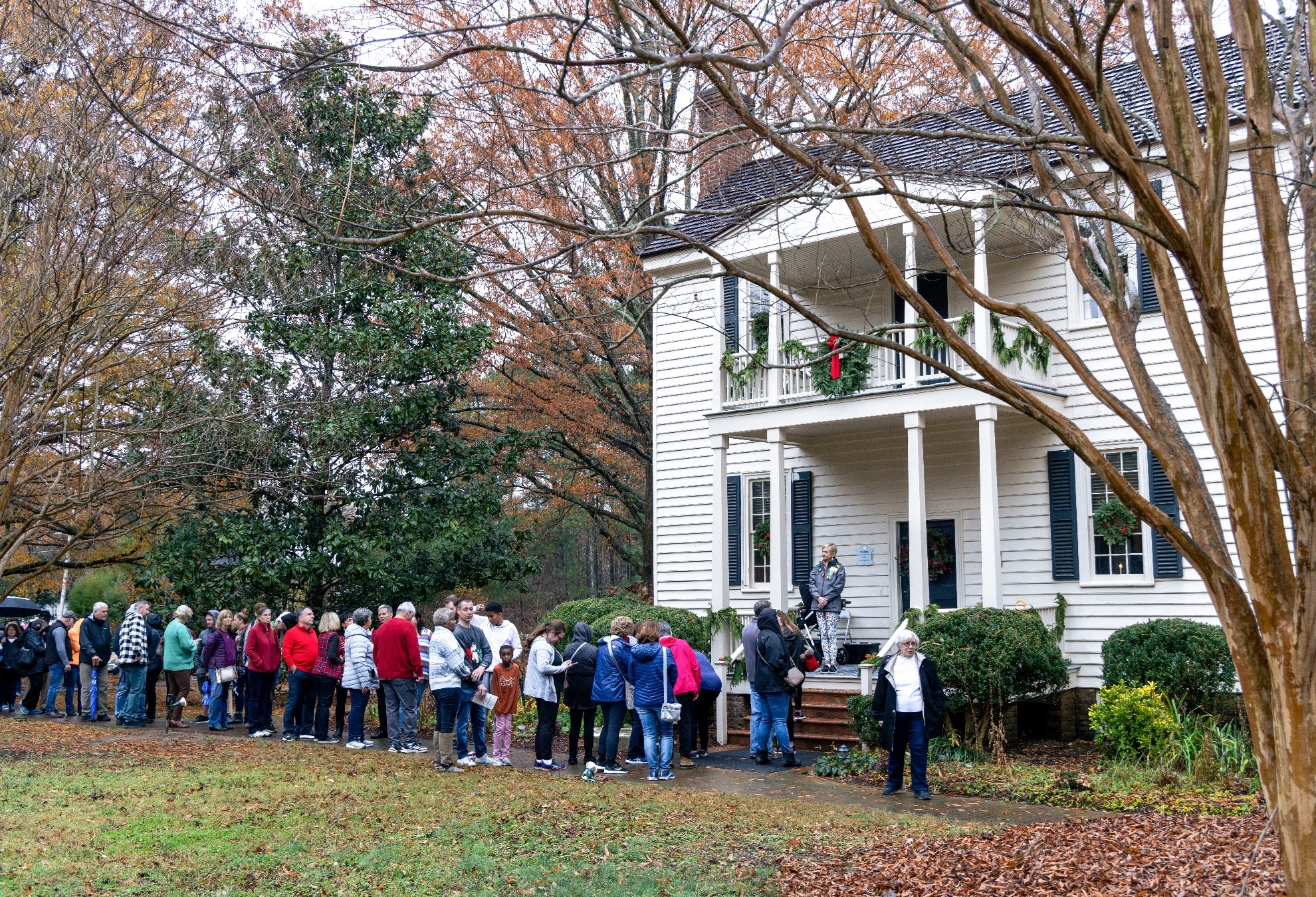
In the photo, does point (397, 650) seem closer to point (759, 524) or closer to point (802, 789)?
point (802, 789)

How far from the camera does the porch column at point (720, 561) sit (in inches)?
656

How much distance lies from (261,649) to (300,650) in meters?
1.10

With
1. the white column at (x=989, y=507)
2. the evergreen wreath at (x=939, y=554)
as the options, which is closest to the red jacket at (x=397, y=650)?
the white column at (x=989, y=507)

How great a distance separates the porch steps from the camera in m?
15.2

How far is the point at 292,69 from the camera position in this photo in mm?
5348

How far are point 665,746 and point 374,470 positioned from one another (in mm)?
9948

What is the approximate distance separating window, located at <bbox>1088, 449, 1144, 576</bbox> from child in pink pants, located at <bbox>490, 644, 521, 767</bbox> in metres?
8.50

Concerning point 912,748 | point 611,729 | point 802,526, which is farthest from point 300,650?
point 802,526

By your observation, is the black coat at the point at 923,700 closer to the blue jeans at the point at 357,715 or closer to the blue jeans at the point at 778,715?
the blue jeans at the point at 778,715

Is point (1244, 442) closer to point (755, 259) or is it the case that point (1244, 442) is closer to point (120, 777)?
point (120, 777)

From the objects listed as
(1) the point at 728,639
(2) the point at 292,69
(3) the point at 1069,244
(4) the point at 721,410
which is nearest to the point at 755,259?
(4) the point at 721,410

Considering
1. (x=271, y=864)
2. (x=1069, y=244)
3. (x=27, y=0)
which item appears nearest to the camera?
(x=1069, y=244)

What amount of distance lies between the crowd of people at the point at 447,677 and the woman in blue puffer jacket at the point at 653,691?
2cm

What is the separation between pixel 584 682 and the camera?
12.8 meters
